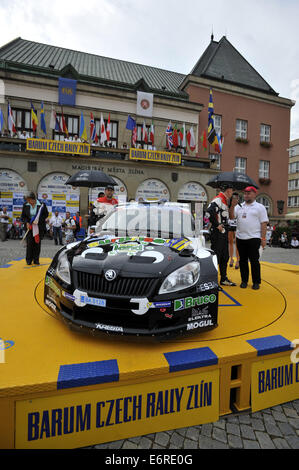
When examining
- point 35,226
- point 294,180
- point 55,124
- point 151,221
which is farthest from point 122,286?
point 294,180

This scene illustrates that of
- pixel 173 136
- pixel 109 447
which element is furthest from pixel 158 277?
pixel 173 136

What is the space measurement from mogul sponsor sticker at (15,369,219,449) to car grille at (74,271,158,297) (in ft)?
2.26

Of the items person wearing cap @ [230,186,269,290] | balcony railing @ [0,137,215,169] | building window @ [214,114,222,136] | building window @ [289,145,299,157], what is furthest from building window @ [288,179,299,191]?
person wearing cap @ [230,186,269,290]

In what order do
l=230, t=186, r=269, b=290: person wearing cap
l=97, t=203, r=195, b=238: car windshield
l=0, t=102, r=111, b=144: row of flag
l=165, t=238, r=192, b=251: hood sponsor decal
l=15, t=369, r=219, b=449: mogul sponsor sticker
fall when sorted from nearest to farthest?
l=15, t=369, r=219, b=449: mogul sponsor sticker
l=165, t=238, r=192, b=251: hood sponsor decal
l=97, t=203, r=195, b=238: car windshield
l=230, t=186, r=269, b=290: person wearing cap
l=0, t=102, r=111, b=144: row of flag

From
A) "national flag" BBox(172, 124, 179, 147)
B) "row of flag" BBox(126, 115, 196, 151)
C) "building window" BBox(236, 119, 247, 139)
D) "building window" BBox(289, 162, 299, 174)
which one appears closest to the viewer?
"row of flag" BBox(126, 115, 196, 151)

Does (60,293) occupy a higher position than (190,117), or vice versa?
(190,117)

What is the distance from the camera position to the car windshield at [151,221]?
338 centimetres

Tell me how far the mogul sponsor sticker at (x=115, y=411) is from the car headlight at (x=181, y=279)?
698 millimetres

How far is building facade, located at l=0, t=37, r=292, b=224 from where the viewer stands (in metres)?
16.9

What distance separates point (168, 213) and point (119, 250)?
131 cm

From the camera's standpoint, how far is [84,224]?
57.6 ft

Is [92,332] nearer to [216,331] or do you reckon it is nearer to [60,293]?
[60,293]

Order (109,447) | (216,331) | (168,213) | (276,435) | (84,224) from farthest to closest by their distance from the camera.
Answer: (84,224), (168,213), (216,331), (276,435), (109,447)

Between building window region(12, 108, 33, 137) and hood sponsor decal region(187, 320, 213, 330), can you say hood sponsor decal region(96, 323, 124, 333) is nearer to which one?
hood sponsor decal region(187, 320, 213, 330)
